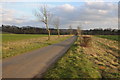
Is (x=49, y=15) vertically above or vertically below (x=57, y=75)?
above

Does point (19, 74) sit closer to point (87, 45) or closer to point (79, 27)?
point (87, 45)

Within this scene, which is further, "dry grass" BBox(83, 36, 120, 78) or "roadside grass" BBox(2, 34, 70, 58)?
"roadside grass" BBox(2, 34, 70, 58)

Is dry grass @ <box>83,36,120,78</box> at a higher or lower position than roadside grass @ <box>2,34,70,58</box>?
lower

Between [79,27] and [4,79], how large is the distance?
64.0 metres

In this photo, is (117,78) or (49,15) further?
(49,15)

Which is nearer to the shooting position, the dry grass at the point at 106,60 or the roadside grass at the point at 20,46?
the dry grass at the point at 106,60

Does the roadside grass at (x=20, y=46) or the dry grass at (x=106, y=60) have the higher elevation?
the roadside grass at (x=20, y=46)

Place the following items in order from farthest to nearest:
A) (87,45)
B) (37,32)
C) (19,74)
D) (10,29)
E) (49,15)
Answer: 1. (37,32)
2. (10,29)
3. (49,15)
4. (87,45)
5. (19,74)

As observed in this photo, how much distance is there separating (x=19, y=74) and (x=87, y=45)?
1478 centimetres

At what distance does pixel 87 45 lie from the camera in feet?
68.0

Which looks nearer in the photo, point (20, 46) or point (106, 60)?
point (106, 60)

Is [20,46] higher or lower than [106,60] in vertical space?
higher

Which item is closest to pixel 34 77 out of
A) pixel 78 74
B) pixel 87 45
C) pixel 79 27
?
pixel 78 74

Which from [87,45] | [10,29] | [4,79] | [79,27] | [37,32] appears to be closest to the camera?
[4,79]
